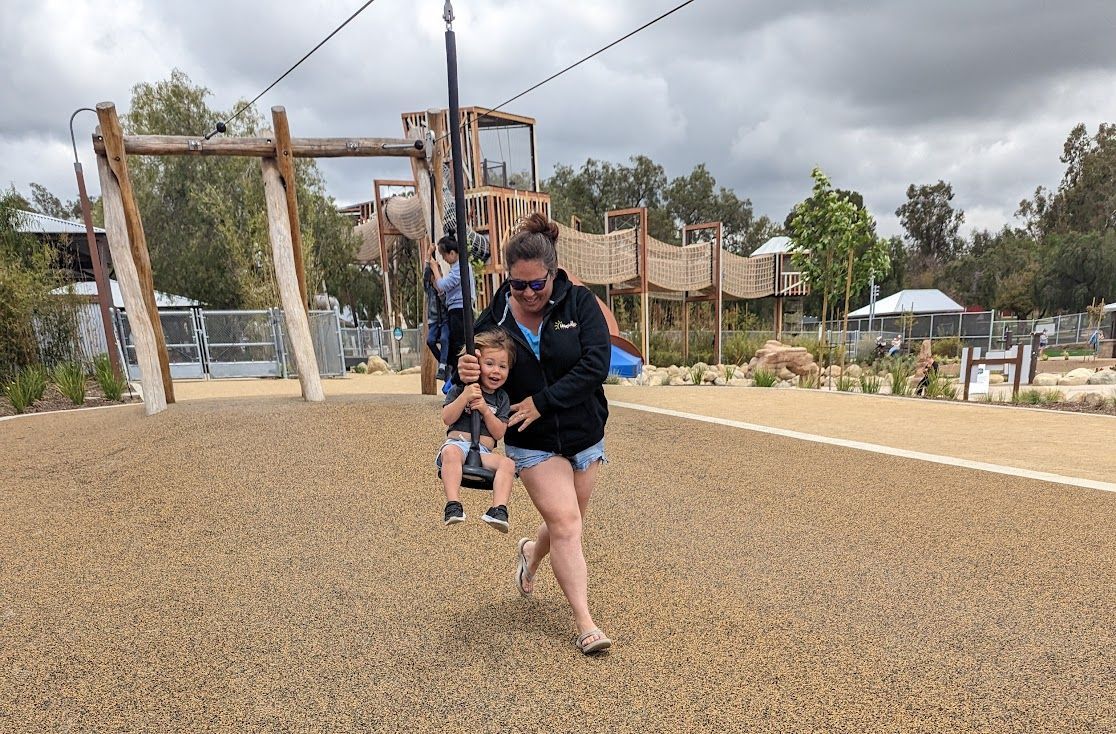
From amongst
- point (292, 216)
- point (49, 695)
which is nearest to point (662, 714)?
point (49, 695)

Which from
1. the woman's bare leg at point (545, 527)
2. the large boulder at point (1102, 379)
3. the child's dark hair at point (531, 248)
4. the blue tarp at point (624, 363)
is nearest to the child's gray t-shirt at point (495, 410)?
the woman's bare leg at point (545, 527)

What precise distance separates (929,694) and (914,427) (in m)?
6.25

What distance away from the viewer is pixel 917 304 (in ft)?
112

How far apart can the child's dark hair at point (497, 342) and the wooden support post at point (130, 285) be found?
6.82 m

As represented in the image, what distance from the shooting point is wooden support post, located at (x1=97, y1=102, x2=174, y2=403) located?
7.12 m

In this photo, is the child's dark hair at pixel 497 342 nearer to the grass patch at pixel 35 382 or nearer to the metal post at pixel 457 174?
the metal post at pixel 457 174

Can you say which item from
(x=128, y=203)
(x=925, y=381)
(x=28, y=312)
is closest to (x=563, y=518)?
(x=128, y=203)

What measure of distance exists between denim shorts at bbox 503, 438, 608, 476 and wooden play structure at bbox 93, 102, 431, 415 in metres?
6.30

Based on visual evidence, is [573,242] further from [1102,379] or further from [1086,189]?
[1086,189]

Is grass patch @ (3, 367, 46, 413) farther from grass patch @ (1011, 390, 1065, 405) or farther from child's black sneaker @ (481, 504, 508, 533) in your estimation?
grass patch @ (1011, 390, 1065, 405)

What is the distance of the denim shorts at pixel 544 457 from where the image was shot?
2.39 meters

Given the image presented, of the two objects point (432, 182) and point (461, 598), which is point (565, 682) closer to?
point (461, 598)

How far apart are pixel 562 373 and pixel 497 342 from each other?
29 centimetres

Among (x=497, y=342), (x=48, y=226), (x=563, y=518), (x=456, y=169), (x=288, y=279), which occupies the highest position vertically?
(x=48, y=226)
